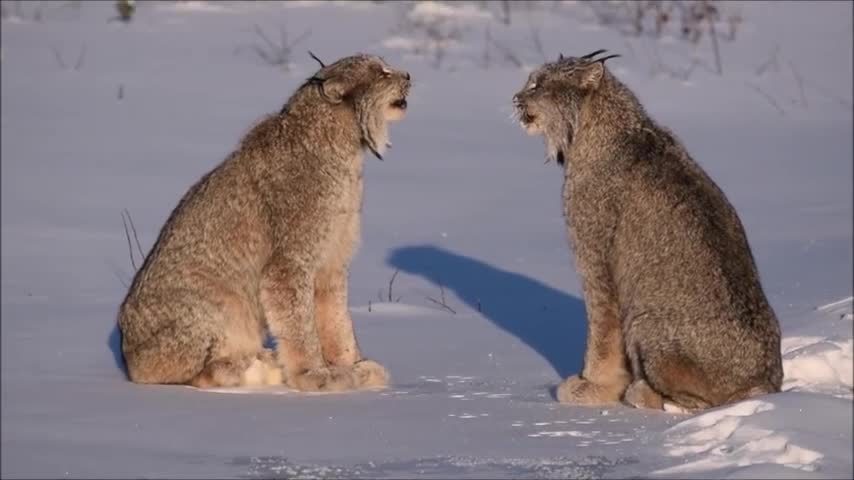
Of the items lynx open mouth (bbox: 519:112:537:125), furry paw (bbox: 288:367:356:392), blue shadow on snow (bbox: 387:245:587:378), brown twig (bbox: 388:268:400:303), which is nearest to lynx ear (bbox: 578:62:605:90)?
lynx open mouth (bbox: 519:112:537:125)

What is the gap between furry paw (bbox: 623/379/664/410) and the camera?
6820mm

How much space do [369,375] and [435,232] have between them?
5132mm

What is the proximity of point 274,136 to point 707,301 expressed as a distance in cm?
212

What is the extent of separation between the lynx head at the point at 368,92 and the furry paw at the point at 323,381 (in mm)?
1033

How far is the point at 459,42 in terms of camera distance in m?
18.6

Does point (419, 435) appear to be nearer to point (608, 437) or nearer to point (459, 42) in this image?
point (608, 437)

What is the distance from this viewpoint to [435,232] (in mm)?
12586

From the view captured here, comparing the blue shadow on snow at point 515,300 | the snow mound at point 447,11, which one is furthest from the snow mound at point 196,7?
the blue shadow on snow at point 515,300

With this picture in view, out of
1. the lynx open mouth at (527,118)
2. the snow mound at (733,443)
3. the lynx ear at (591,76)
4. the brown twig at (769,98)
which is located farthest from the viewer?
the brown twig at (769,98)

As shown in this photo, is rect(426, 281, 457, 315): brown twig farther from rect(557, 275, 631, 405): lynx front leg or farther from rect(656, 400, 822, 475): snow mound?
rect(656, 400, 822, 475): snow mound

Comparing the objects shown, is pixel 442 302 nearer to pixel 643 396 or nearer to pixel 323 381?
pixel 323 381

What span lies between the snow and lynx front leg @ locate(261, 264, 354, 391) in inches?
6.4

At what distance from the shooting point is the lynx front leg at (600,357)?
23.3 feet

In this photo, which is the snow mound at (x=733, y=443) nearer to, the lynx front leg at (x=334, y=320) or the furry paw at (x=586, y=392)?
the furry paw at (x=586, y=392)
